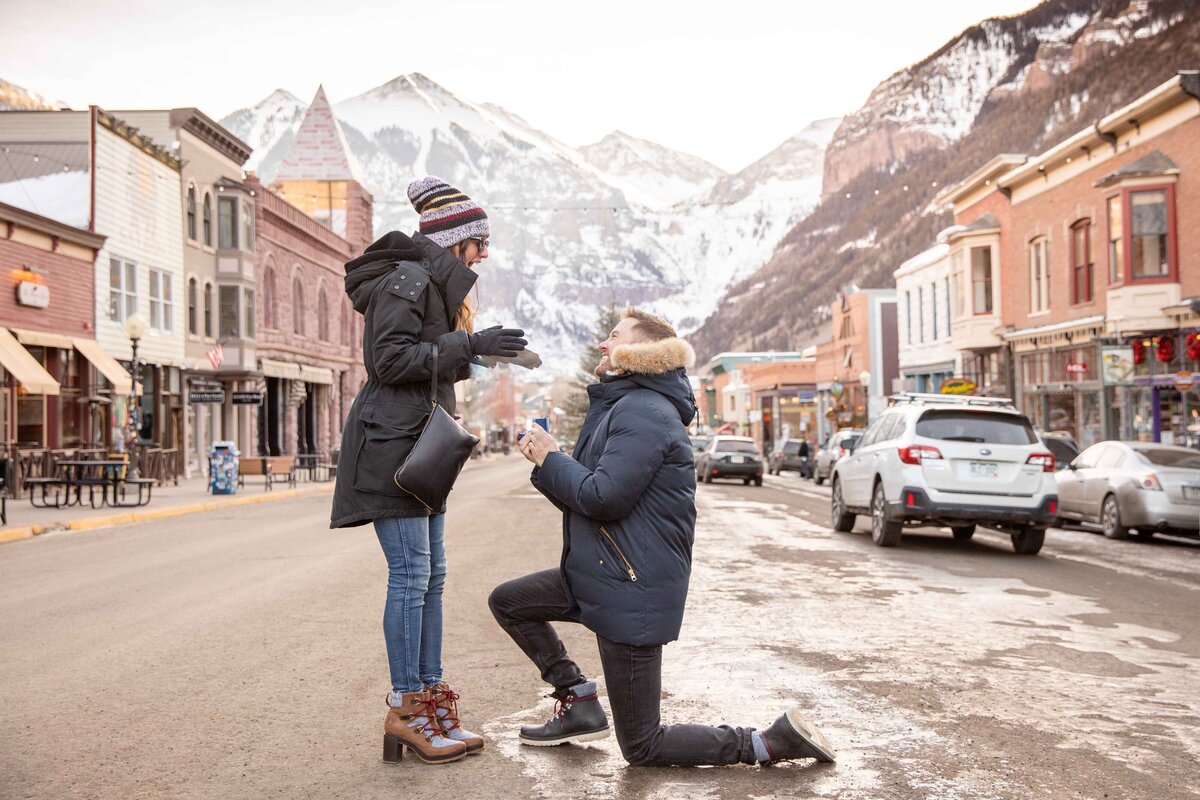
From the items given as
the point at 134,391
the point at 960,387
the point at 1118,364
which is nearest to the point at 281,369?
the point at 134,391

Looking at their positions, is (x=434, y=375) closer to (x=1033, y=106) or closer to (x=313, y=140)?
(x=313, y=140)

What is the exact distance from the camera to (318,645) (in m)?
7.73

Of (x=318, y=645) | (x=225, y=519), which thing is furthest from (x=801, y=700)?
(x=225, y=519)

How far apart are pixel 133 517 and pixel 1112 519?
14.7 metres

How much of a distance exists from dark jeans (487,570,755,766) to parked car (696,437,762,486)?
3041 centimetres

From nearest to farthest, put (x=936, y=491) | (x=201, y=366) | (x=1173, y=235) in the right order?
(x=936, y=491) < (x=1173, y=235) < (x=201, y=366)

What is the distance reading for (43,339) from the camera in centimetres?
2855

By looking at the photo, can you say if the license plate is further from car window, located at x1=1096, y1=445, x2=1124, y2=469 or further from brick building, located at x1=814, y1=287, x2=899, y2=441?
brick building, located at x1=814, y1=287, x2=899, y2=441

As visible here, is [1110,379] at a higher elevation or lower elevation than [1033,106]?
lower

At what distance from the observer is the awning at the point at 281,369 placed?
4484 cm

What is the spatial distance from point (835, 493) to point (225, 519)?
9994mm

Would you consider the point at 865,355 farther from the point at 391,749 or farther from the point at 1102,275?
the point at 391,749

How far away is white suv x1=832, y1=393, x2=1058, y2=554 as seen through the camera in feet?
46.3

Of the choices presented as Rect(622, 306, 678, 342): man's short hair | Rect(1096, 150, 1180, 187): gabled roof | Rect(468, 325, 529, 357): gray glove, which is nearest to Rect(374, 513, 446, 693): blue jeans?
Rect(468, 325, 529, 357): gray glove
